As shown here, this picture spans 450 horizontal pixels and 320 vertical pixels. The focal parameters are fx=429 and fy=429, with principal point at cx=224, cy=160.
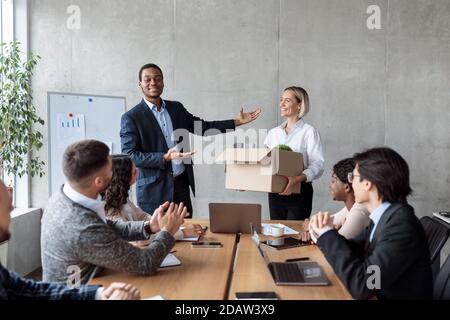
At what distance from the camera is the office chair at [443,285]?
2.00m

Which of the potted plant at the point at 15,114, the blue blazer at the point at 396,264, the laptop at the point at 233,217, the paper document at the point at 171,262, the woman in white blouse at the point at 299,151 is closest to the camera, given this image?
the blue blazer at the point at 396,264

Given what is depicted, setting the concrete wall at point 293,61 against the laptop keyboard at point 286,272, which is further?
the concrete wall at point 293,61

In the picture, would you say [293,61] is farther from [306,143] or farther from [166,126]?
[166,126]

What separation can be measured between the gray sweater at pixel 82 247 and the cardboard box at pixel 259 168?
1.20 meters

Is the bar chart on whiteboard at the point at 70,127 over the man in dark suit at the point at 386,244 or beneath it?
over

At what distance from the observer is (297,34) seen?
4.35 meters

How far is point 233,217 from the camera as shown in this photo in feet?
8.56

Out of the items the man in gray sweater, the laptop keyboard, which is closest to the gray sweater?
the man in gray sweater

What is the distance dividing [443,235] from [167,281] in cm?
159

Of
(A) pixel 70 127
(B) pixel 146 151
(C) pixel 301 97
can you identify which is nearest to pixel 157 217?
(B) pixel 146 151

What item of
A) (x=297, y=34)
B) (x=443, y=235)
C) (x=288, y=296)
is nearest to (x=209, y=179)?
(x=297, y=34)

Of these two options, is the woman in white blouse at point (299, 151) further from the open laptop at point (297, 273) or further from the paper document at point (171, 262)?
the paper document at point (171, 262)

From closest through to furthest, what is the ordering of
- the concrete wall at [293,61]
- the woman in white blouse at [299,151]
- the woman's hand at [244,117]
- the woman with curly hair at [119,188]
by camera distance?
the woman with curly hair at [119,188], the woman in white blouse at [299,151], the woman's hand at [244,117], the concrete wall at [293,61]

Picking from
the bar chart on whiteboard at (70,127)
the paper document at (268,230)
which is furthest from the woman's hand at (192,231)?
the bar chart on whiteboard at (70,127)
